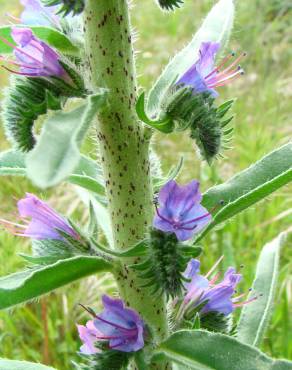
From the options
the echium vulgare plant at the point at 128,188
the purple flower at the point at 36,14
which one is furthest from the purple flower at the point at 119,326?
the purple flower at the point at 36,14

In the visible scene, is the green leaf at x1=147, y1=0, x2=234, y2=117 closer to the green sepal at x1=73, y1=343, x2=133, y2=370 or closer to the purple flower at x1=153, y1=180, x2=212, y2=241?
the purple flower at x1=153, y1=180, x2=212, y2=241

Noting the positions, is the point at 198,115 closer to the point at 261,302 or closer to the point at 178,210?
the point at 178,210

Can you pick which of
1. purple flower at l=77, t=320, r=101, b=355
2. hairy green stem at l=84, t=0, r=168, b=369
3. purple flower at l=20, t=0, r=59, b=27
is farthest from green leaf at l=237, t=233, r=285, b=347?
purple flower at l=20, t=0, r=59, b=27

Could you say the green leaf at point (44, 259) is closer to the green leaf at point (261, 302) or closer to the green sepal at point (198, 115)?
the green sepal at point (198, 115)

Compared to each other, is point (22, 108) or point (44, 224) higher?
Result: point (22, 108)

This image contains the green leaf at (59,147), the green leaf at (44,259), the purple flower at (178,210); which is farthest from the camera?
the green leaf at (44,259)

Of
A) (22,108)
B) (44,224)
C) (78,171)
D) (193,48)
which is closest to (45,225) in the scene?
(44,224)

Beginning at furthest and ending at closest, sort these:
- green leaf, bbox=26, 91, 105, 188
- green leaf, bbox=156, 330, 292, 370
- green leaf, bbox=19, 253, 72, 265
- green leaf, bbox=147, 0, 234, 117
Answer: green leaf, bbox=147, 0, 234, 117 < green leaf, bbox=19, 253, 72, 265 < green leaf, bbox=156, 330, 292, 370 < green leaf, bbox=26, 91, 105, 188
